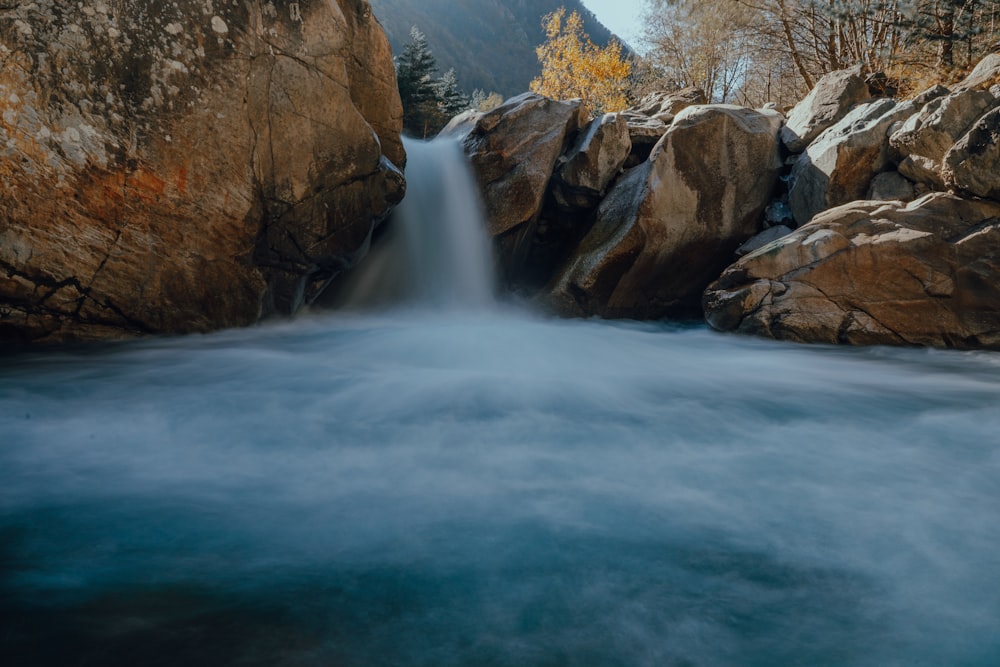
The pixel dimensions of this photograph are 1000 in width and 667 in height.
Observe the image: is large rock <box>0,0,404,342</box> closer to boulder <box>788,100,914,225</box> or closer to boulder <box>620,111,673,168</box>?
boulder <box>620,111,673,168</box>

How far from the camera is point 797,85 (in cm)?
1788

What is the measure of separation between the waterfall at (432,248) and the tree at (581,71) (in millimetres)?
19504

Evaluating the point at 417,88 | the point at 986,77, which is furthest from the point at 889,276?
the point at 417,88

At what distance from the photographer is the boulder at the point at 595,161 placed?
846 cm

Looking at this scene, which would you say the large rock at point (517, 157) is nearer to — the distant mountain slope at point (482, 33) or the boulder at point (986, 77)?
the boulder at point (986, 77)

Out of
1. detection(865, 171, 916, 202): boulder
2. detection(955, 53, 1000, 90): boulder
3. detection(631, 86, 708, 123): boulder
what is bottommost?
detection(865, 171, 916, 202): boulder

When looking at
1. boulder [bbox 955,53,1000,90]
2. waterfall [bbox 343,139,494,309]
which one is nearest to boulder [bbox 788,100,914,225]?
boulder [bbox 955,53,1000,90]

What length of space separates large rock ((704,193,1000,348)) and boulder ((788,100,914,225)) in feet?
3.22

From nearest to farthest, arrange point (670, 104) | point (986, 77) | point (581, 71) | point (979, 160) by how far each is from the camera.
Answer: point (979, 160), point (986, 77), point (670, 104), point (581, 71)

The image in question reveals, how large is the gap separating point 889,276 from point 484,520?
19.0ft

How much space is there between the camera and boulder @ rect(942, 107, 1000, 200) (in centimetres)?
578

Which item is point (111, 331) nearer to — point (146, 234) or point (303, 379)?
point (146, 234)

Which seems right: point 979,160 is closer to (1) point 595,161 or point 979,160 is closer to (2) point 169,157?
(1) point 595,161

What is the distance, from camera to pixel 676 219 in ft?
26.4
